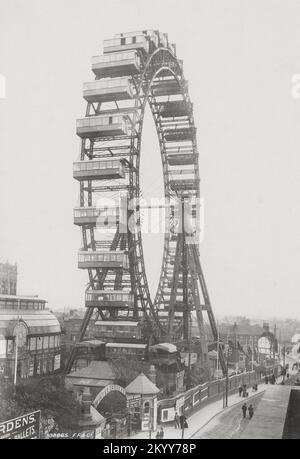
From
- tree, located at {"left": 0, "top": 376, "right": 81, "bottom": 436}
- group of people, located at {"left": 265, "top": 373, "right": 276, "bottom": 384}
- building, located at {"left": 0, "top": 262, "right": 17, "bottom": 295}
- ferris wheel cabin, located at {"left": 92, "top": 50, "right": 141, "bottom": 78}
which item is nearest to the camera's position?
tree, located at {"left": 0, "top": 376, "right": 81, "bottom": 436}

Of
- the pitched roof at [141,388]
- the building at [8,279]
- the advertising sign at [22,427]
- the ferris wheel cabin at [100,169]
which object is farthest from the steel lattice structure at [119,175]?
the building at [8,279]

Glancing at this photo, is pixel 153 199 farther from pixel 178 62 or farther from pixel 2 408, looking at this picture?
pixel 2 408

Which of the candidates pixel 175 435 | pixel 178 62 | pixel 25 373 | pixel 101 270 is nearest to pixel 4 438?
pixel 175 435

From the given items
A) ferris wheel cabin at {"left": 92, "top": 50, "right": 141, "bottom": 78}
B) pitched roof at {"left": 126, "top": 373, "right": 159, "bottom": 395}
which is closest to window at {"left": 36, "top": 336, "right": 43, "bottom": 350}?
pitched roof at {"left": 126, "top": 373, "right": 159, "bottom": 395}

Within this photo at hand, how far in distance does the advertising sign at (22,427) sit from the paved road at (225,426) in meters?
11.1

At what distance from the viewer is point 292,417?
34.5 metres

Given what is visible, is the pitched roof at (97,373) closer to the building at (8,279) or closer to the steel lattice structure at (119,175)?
the steel lattice structure at (119,175)

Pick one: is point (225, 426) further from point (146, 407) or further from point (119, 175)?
point (119, 175)

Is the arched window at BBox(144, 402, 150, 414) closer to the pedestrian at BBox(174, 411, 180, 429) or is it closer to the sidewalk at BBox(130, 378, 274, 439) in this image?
the sidewalk at BBox(130, 378, 274, 439)

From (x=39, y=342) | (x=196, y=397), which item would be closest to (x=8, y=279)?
(x=39, y=342)

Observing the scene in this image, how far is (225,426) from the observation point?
3412 cm

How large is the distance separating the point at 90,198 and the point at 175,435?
875 inches

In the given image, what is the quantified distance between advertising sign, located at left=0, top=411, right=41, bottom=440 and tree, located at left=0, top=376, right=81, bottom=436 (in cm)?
178

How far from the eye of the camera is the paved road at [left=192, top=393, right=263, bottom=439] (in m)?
30.8
